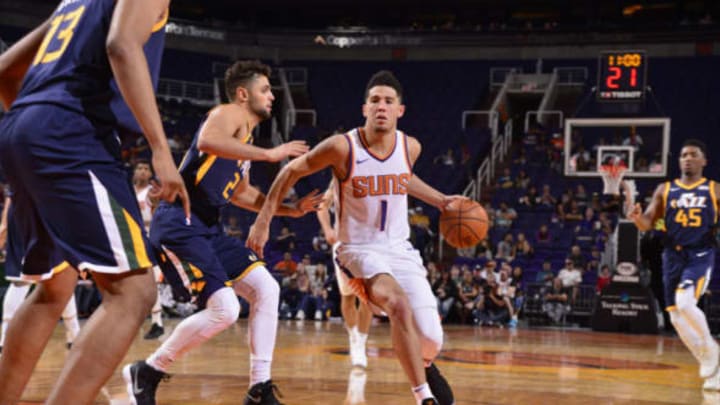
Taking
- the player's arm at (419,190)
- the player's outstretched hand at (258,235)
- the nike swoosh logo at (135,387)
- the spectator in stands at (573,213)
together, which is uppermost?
the player's arm at (419,190)

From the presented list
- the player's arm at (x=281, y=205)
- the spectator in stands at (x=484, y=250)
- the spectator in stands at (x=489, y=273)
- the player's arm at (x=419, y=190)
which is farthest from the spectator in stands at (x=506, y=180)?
the player's arm at (x=281, y=205)

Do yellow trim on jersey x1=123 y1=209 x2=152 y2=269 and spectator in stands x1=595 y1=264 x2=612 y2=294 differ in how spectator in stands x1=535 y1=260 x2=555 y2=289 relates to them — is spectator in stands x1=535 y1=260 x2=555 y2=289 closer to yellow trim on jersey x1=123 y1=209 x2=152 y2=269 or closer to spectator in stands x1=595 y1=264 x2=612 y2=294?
spectator in stands x1=595 y1=264 x2=612 y2=294

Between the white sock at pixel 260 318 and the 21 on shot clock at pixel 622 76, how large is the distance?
42.6 feet

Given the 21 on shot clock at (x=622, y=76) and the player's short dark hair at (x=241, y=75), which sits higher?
the 21 on shot clock at (x=622, y=76)

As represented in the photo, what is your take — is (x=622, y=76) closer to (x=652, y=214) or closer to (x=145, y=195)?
(x=652, y=214)

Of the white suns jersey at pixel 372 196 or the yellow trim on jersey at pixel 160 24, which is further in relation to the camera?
the white suns jersey at pixel 372 196

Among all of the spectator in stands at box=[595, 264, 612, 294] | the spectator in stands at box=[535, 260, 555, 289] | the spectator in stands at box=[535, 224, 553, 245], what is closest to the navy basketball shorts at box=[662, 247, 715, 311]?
the spectator in stands at box=[595, 264, 612, 294]

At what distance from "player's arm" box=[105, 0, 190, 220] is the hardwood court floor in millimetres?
2977

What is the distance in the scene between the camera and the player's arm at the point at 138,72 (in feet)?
8.85

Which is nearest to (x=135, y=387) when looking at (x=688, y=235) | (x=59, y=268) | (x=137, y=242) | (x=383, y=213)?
(x=383, y=213)

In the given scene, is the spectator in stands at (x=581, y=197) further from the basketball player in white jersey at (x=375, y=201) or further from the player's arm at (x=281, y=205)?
the player's arm at (x=281, y=205)

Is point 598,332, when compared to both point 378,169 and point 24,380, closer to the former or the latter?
point 378,169

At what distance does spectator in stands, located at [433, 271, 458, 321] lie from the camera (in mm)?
16453

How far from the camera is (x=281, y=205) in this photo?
5.42m
